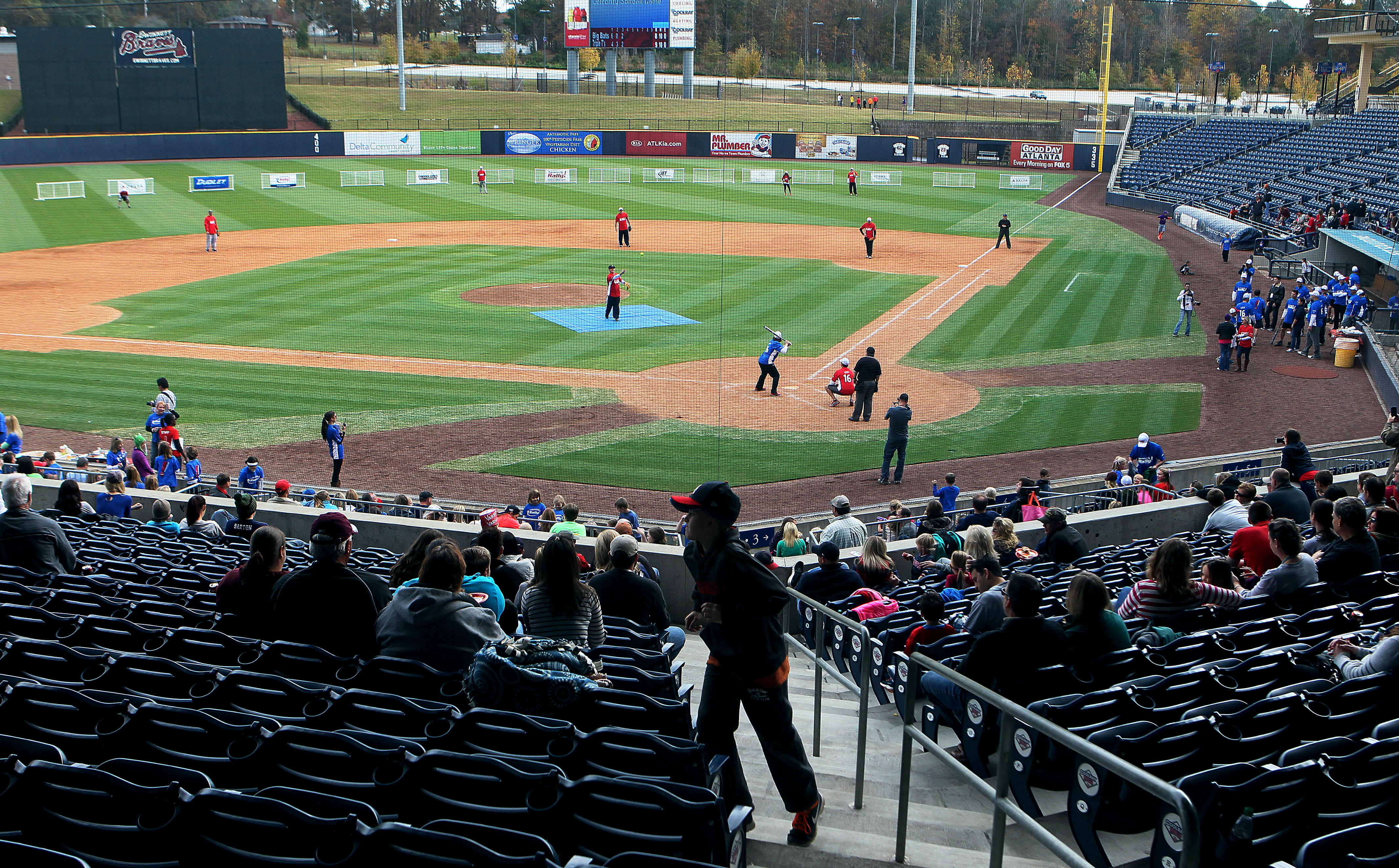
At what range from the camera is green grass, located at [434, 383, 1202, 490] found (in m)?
18.2

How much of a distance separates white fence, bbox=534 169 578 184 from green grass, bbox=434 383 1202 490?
40554 millimetres

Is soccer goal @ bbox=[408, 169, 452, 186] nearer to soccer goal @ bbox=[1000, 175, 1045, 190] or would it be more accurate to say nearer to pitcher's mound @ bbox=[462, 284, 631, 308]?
pitcher's mound @ bbox=[462, 284, 631, 308]

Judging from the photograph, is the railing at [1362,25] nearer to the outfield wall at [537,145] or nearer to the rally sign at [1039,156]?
the rally sign at [1039,156]

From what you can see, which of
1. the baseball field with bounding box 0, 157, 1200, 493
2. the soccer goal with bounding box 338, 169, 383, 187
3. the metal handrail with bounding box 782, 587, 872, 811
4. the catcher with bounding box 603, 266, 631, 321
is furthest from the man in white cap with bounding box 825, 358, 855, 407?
the soccer goal with bounding box 338, 169, 383, 187

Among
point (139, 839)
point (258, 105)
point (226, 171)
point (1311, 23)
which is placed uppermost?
point (1311, 23)

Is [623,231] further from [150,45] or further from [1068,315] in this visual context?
[150,45]

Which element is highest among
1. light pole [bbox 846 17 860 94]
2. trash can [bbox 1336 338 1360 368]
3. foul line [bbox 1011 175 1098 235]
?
light pole [bbox 846 17 860 94]

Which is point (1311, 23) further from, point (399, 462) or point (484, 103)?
point (399, 462)

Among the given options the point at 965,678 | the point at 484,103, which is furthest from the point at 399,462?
the point at 484,103

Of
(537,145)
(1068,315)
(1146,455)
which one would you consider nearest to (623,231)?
(1068,315)

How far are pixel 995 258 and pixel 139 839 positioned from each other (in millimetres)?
38290

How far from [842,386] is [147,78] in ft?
171

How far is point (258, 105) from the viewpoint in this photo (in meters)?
61.5

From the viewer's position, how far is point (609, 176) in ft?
200
